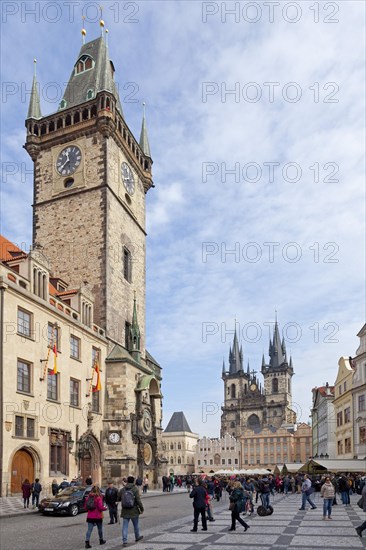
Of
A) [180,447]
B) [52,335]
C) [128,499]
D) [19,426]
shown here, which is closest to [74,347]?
[52,335]

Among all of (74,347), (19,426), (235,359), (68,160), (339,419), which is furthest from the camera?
(235,359)

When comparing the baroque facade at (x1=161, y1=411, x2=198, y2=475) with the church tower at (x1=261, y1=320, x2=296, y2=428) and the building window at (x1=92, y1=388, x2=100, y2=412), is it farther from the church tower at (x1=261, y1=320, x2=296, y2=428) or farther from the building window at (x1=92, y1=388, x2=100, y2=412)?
the building window at (x1=92, y1=388, x2=100, y2=412)

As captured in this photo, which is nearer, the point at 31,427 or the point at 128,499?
the point at 128,499

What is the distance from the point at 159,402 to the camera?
4894cm

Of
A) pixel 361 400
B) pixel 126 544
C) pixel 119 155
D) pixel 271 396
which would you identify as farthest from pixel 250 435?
pixel 126 544

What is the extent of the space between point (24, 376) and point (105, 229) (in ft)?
49.6

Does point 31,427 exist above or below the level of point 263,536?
above

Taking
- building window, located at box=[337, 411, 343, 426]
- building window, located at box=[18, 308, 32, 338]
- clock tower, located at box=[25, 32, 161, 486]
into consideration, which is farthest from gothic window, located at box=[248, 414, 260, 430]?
building window, located at box=[18, 308, 32, 338]

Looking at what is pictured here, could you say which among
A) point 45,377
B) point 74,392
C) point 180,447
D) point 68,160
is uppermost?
point 68,160

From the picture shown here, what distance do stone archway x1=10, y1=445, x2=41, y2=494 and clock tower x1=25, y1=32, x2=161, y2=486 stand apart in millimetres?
8746

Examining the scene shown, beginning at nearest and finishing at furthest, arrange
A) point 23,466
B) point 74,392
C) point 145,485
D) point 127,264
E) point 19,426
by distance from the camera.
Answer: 1. point 19,426
2. point 23,466
3. point 74,392
4. point 145,485
5. point 127,264

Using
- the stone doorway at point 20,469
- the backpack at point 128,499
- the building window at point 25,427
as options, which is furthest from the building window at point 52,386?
the backpack at point 128,499

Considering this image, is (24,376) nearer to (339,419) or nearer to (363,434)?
(363,434)

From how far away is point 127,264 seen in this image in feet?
153
